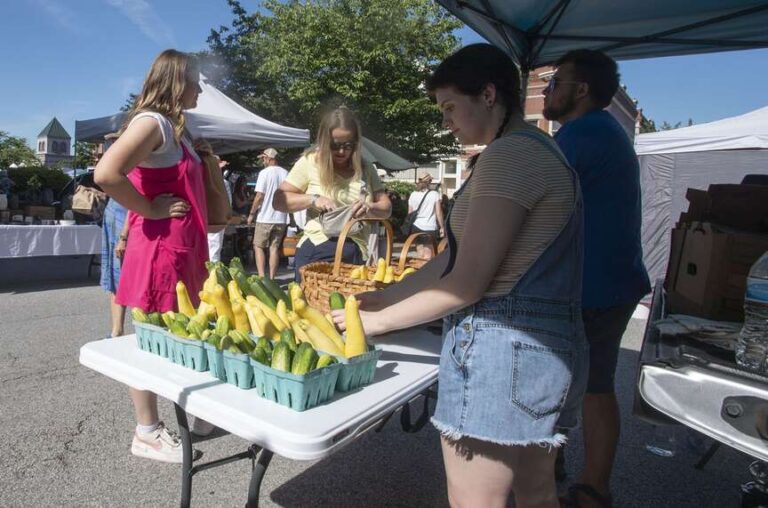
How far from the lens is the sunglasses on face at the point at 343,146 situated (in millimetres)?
2947

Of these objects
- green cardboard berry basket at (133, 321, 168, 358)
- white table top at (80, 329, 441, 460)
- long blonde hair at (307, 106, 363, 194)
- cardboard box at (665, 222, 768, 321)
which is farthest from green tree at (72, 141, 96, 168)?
cardboard box at (665, 222, 768, 321)

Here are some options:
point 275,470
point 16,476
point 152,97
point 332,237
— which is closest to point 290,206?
point 332,237

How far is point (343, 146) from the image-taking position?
296cm

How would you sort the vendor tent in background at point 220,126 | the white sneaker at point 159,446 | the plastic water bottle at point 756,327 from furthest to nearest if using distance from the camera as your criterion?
1. the vendor tent in background at point 220,126
2. the white sneaker at point 159,446
3. the plastic water bottle at point 756,327

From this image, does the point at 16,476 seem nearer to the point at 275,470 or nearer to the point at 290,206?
the point at 275,470


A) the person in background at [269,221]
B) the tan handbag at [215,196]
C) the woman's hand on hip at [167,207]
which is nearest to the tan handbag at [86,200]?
the person in background at [269,221]

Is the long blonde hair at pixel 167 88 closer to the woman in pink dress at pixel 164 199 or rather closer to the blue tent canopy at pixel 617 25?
the woman in pink dress at pixel 164 199

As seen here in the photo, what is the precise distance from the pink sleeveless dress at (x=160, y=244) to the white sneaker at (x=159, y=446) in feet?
2.52

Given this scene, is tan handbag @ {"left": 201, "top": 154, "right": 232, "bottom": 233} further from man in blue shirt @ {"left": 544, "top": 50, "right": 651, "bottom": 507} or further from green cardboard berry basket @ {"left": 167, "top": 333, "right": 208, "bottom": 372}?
man in blue shirt @ {"left": 544, "top": 50, "right": 651, "bottom": 507}

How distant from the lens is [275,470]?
2693mm

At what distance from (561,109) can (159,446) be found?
7.92 ft

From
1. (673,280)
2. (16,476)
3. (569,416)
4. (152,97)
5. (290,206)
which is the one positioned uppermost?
(152,97)

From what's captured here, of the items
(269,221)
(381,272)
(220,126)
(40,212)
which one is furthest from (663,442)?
(40,212)

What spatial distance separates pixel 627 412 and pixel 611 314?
77.9 inches
